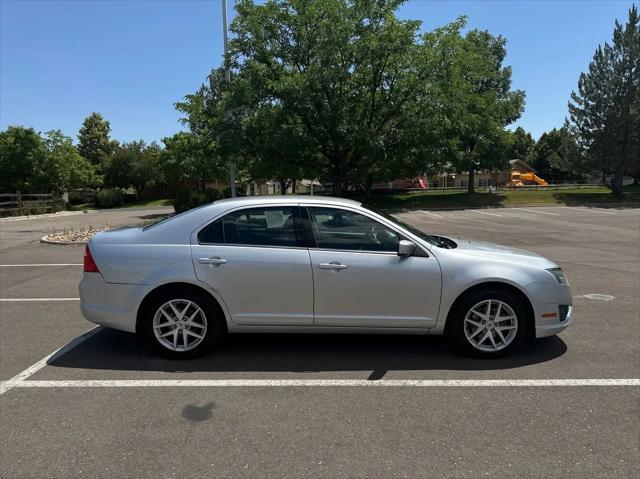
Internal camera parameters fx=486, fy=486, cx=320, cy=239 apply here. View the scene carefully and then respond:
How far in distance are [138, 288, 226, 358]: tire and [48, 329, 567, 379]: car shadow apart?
0.13 m

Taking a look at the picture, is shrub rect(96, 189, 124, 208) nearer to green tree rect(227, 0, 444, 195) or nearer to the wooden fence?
the wooden fence

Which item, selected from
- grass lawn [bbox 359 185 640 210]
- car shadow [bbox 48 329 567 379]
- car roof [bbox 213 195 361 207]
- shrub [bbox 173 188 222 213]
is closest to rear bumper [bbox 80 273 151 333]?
car shadow [bbox 48 329 567 379]

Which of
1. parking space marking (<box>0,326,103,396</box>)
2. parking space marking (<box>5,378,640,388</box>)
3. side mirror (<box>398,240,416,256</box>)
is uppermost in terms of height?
side mirror (<box>398,240,416,256</box>)

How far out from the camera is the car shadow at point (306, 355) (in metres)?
4.47

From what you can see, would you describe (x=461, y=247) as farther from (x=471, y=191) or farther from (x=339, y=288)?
(x=471, y=191)

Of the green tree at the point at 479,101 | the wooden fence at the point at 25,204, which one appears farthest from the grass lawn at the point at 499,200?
the wooden fence at the point at 25,204

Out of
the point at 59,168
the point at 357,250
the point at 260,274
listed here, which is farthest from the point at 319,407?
the point at 59,168

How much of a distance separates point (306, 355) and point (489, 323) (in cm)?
177

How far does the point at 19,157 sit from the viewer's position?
4053 cm

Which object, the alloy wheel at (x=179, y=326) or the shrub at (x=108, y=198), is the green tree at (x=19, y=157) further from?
the alloy wheel at (x=179, y=326)

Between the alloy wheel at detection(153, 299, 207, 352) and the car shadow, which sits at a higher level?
the alloy wheel at detection(153, 299, 207, 352)

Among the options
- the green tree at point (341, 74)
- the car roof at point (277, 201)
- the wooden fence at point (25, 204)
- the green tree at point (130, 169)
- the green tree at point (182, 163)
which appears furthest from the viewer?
the green tree at point (130, 169)

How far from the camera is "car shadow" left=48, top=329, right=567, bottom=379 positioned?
4473 mm

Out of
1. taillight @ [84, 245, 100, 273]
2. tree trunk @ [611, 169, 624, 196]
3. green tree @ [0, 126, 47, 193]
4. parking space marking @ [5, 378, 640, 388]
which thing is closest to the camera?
parking space marking @ [5, 378, 640, 388]
